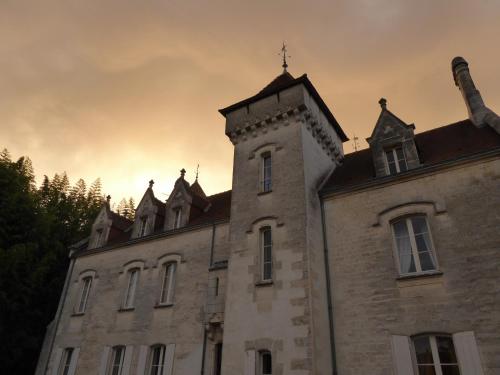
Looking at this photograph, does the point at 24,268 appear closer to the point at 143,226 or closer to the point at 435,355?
the point at 143,226

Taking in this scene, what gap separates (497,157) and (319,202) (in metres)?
5.50

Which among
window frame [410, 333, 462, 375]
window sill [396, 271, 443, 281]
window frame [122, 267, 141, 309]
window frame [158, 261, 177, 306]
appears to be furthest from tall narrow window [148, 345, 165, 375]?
window sill [396, 271, 443, 281]

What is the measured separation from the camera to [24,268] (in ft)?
64.2

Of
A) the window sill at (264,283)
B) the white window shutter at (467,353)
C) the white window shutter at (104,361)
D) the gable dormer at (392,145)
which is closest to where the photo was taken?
the white window shutter at (467,353)

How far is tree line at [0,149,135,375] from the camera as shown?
60.7ft

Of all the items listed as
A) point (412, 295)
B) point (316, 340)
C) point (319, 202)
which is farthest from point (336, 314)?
point (319, 202)

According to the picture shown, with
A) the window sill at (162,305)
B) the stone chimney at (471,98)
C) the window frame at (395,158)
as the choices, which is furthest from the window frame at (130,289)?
the stone chimney at (471,98)

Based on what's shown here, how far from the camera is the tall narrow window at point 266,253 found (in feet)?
38.7

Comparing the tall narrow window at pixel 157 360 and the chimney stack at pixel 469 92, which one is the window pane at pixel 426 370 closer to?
the chimney stack at pixel 469 92

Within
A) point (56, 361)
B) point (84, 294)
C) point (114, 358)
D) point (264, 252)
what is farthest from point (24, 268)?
point (264, 252)

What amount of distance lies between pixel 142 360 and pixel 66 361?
550cm

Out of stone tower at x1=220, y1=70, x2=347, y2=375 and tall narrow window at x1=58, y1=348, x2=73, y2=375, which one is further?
tall narrow window at x1=58, y1=348, x2=73, y2=375

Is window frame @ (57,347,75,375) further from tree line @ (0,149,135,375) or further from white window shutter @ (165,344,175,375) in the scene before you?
white window shutter @ (165,344,175,375)

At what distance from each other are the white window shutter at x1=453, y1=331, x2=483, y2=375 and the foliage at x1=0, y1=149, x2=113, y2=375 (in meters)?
19.7
